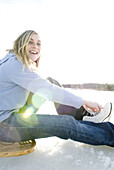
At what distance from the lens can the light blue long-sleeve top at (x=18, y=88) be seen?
1.59 meters

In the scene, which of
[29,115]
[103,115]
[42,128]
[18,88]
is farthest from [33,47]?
[103,115]

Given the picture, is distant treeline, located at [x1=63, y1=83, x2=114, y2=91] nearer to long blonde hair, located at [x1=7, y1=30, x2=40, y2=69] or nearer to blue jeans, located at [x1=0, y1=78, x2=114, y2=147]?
blue jeans, located at [x1=0, y1=78, x2=114, y2=147]

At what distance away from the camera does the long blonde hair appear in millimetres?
1646

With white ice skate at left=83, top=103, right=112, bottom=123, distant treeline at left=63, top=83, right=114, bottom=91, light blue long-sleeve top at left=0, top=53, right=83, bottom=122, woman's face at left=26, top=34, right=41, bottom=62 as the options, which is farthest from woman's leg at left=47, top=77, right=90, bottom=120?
distant treeline at left=63, top=83, right=114, bottom=91

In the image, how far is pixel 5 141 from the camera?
164cm

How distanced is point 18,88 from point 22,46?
1.31ft

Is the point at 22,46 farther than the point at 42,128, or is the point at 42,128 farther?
the point at 22,46

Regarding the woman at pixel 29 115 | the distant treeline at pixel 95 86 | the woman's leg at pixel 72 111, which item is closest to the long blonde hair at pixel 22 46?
the woman at pixel 29 115

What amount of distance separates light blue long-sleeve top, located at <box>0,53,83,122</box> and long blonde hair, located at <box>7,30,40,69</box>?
0.04 meters

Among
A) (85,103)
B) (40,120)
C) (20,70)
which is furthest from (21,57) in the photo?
(85,103)

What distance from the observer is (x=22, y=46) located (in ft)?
5.60

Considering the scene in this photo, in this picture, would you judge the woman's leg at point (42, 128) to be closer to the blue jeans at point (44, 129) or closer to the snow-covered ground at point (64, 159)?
the blue jeans at point (44, 129)

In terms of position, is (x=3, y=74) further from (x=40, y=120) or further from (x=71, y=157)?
(x=71, y=157)

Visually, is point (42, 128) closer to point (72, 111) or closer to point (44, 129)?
point (44, 129)
